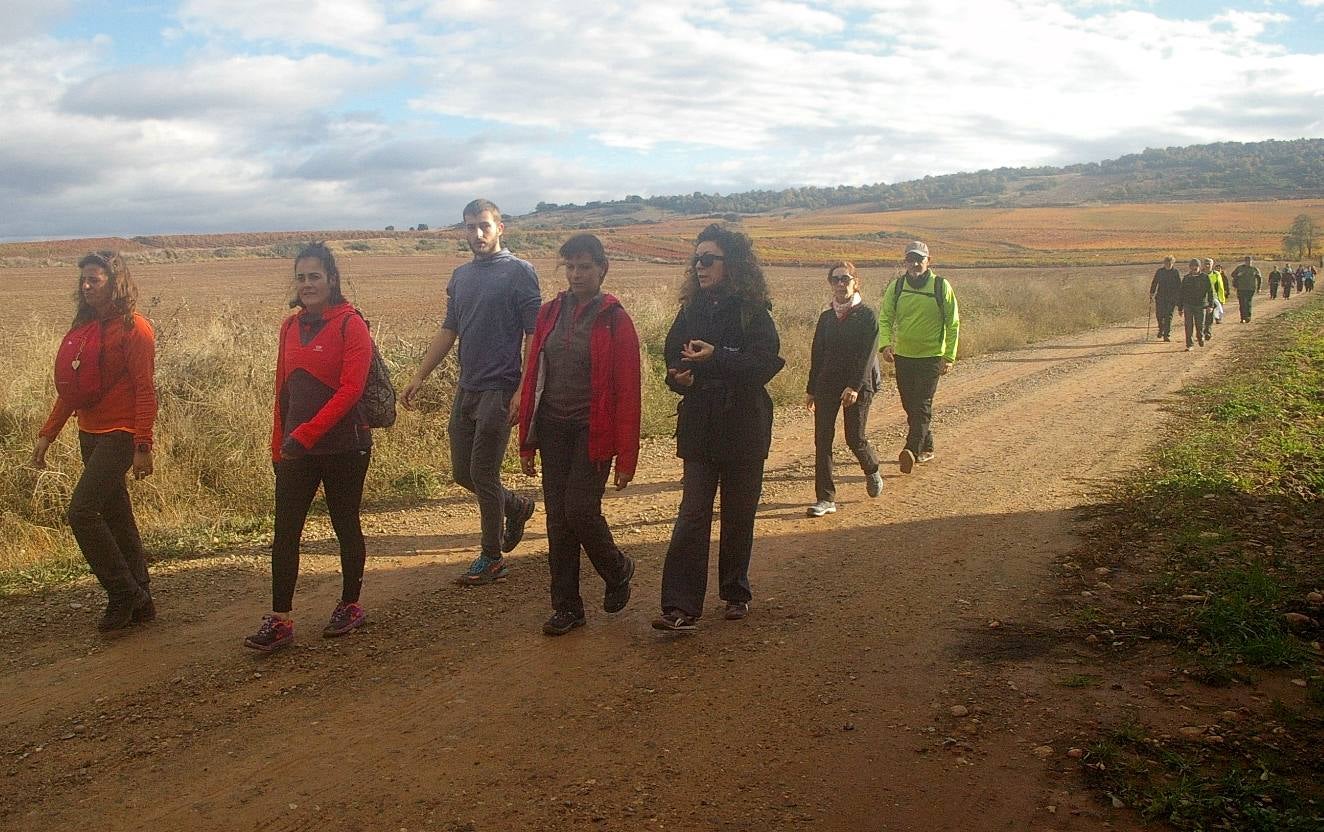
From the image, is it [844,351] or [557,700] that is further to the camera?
[844,351]

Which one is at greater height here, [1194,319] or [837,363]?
[837,363]

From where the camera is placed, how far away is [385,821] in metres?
3.28

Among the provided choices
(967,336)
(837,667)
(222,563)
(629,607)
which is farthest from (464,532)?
(967,336)

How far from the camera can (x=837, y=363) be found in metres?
7.39

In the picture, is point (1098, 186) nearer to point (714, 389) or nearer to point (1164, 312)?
point (1164, 312)

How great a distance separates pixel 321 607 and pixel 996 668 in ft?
11.4

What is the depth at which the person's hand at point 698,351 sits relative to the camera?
4754 mm

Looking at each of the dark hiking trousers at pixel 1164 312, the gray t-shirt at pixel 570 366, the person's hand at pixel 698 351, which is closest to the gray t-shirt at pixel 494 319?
the gray t-shirt at pixel 570 366

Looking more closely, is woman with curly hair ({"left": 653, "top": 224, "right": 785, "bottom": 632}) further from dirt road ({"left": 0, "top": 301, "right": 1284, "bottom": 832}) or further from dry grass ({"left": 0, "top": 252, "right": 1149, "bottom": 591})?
dry grass ({"left": 0, "top": 252, "right": 1149, "bottom": 591})

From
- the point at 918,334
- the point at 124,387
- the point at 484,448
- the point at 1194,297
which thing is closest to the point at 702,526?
the point at 484,448

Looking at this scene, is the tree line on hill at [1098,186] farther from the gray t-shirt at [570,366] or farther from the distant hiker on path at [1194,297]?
the gray t-shirt at [570,366]

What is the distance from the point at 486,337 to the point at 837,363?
2.87 metres

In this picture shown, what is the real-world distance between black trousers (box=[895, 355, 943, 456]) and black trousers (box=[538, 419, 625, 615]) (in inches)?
170

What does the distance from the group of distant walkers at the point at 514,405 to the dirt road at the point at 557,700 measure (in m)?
0.32
